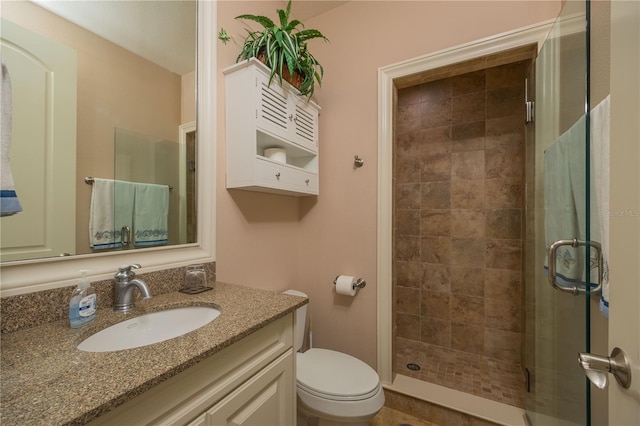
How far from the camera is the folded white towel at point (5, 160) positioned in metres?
0.56

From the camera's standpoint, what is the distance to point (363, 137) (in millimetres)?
1653

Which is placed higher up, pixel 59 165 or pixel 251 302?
pixel 59 165

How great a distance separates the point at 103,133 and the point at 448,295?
2.42 meters

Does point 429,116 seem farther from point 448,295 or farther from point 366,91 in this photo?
point 448,295

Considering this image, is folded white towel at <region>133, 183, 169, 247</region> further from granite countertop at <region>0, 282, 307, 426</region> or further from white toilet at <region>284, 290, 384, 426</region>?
white toilet at <region>284, 290, 384, 426</region>

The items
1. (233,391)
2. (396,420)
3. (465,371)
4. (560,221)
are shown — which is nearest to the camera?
(233,391)

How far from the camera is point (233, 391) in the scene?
0.72m

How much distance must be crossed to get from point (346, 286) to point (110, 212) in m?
1.20

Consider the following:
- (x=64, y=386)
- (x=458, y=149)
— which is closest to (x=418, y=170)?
(x=458, y=149)

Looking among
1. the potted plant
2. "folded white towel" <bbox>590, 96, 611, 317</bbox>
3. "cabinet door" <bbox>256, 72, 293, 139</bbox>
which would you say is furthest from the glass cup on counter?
"folded white towel" <bbox>590, 96, 611, 317</bbox>

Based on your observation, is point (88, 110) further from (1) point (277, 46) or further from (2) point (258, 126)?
(1) point (277, 46)

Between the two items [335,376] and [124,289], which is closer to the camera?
[124,289]

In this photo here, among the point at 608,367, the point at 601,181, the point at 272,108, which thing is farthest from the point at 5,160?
the point at 601,181

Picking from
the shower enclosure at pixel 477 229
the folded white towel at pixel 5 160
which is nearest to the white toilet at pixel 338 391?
the shower enclosure at pixel 477 229
